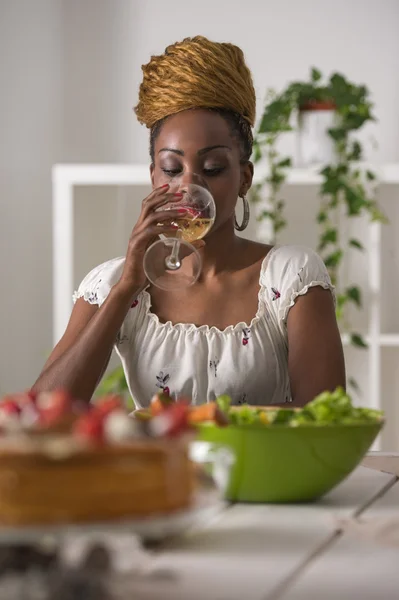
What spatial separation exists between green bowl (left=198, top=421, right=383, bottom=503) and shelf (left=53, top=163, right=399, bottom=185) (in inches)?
93.6

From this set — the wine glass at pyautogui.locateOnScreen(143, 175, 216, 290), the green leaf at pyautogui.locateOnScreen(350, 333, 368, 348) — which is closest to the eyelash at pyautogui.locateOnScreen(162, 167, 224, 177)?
the wine glass at pyautogui.locateOnScreen(143, 175, 216, 290)

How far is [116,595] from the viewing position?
2.63ft

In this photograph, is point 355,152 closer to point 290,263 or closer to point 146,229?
point 290,263

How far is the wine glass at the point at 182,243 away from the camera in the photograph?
1768mm

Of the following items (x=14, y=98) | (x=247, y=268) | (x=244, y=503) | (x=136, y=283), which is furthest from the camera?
(x=14, y=98)

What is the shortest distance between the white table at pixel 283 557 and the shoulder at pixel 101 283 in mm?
968

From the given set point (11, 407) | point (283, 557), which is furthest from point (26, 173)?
point (283, 557)

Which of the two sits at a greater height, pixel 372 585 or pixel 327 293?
pixel 327 293

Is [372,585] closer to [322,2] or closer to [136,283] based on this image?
[136,283]

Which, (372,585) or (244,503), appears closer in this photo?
(372,585)

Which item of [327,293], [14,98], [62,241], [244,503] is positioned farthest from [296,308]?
[14,98]

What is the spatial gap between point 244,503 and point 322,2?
10.2 feet

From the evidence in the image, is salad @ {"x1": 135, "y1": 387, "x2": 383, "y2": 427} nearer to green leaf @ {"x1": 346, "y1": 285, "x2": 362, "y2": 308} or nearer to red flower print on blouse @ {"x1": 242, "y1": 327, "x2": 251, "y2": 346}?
red flower print on blouse @ {"x1": 242, "y1": 327, "x2": 251, "y2": 346}

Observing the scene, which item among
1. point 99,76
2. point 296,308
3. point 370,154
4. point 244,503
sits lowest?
point 244,503
